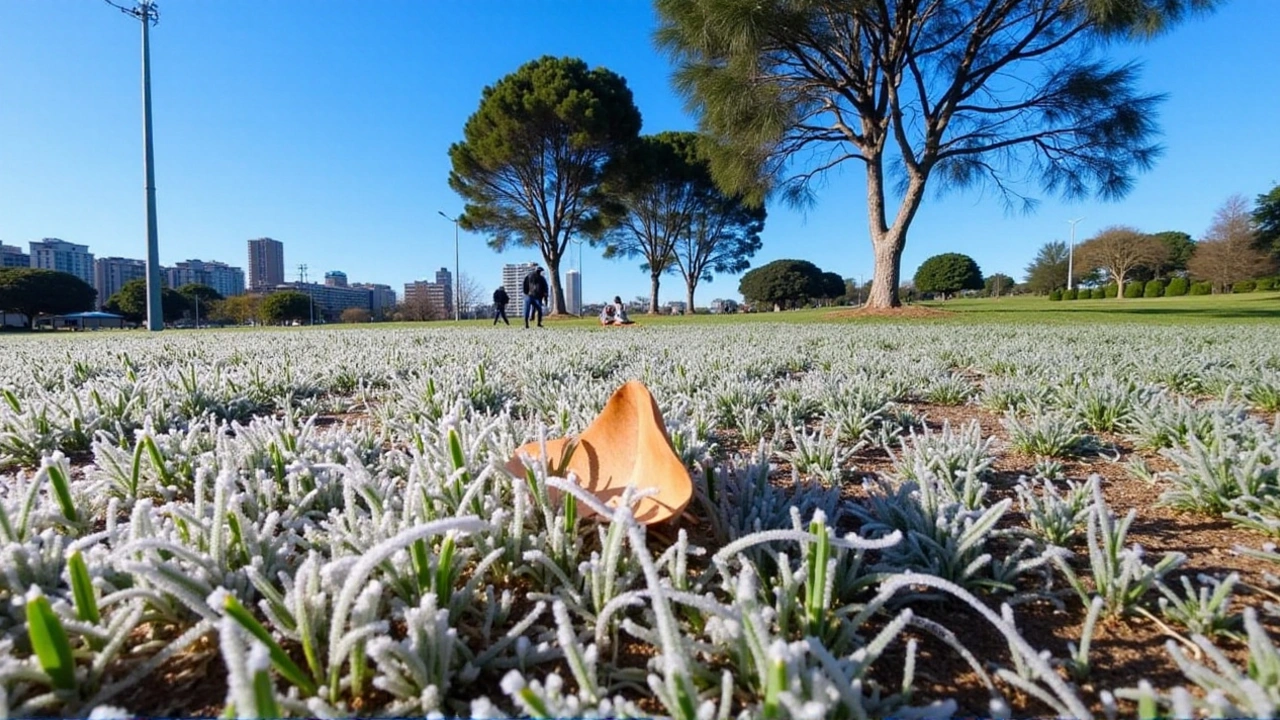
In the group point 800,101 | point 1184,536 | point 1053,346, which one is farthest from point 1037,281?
point 1184,536

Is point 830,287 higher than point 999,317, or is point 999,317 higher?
point 830,287

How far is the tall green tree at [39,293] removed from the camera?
51812mm

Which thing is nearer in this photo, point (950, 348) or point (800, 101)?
point (950, 348)

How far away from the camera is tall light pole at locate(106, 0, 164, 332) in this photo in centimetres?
1523

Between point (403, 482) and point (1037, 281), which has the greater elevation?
point (1037, 281)

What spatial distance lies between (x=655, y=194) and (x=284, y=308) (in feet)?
170

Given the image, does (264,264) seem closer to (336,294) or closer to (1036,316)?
(336,294)

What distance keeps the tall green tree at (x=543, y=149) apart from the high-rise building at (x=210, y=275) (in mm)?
105331

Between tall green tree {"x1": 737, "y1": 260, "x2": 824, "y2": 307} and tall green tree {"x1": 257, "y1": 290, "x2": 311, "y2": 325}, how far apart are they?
54.1 meters

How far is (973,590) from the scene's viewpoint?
1157 millimetres

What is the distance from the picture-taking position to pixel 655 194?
3484cm

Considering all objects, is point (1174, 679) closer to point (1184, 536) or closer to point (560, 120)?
point (1184, 536)

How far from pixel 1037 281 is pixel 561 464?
84758 millimetres

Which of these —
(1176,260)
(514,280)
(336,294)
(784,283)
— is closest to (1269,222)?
(1176,260)
